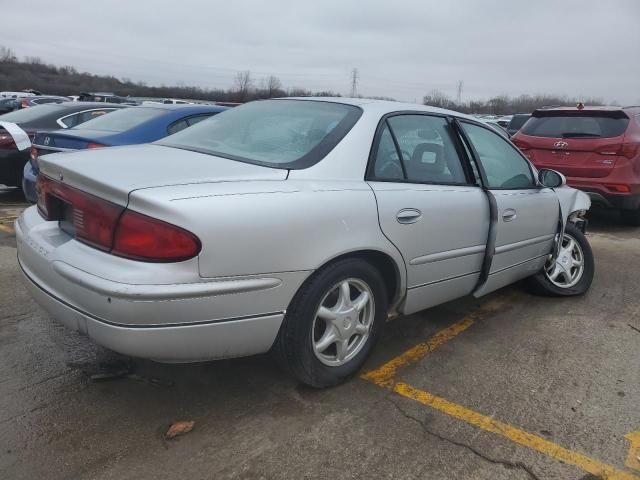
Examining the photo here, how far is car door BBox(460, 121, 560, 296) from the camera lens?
11.8 feet

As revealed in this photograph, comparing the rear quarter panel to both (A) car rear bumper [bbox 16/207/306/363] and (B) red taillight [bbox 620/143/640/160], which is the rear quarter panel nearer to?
(A) car rear bumper [bbox 16/207/306/363]

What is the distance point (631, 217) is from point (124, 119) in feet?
21.7

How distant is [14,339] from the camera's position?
327 cm

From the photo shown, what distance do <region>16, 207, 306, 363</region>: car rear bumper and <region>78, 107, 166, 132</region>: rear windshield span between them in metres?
3.52

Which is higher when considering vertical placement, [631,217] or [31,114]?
[31,114]

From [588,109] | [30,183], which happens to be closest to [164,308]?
[30,183]

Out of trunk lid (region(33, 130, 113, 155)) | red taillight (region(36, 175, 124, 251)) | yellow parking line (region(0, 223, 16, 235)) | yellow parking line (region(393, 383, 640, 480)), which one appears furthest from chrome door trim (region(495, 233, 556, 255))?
yellow parking line (region(0, 223, 16, 235))

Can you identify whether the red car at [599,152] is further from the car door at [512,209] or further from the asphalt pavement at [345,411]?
the asphalt pavement at [345,411]

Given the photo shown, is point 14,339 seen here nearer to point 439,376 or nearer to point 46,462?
point 46,462

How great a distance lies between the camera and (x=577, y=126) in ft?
23.3

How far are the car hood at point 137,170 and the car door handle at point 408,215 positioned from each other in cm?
68

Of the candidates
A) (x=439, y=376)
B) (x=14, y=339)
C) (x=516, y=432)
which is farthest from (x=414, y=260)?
(x=14, y=339)

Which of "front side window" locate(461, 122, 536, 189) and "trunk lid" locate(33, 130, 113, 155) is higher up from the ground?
"front side window" locate(461, 122, 536, 189)

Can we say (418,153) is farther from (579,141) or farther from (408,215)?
(579,141)
